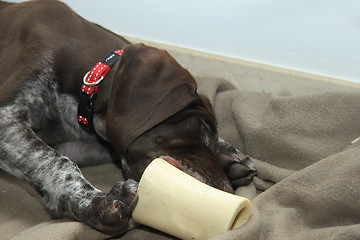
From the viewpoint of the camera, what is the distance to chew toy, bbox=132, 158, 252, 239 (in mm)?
2252

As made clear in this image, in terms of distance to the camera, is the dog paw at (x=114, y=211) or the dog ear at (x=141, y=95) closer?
the dog paw at (x=114, y=211)

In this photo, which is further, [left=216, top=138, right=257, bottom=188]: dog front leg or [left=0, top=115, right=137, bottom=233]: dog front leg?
[left=216, top=138, right=257, bottom=188]: dog front leg

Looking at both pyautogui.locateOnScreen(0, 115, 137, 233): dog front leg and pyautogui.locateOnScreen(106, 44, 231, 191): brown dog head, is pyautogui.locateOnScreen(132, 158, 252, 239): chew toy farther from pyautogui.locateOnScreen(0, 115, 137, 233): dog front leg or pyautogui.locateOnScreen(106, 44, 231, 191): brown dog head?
pyautogui.locateOnScreen(106, 44, 231, 191): brown dog head

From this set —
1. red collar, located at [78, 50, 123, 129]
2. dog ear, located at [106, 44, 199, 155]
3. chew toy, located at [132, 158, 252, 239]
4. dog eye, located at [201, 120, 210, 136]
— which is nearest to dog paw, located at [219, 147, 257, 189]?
dog eye, located at [201, 120, 210, 136]

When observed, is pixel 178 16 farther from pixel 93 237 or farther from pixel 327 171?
pixel 93 237

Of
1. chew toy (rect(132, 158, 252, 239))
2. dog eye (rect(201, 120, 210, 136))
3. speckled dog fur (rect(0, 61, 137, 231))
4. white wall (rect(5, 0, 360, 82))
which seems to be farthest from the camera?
white wall (rect(5, 0, 360, 82))

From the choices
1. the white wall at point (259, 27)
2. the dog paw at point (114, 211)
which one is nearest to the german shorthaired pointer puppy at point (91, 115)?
the dog paw at point (114, 211)

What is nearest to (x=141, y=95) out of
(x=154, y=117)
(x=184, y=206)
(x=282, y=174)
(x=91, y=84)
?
(x=154, y=117)

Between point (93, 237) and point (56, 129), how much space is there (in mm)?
1139

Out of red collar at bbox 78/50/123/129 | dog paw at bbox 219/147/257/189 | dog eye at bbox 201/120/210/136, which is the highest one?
red collar at bbox 78/50/123/129

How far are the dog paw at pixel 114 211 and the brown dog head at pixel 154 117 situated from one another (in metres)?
0.33

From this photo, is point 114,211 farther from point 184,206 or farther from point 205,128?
point 205,128

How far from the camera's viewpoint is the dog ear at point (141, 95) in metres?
2.75

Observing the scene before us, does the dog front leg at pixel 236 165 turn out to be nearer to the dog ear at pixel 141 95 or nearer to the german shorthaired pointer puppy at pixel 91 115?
the german shorthaired pointer puppy at pixel 91 115
